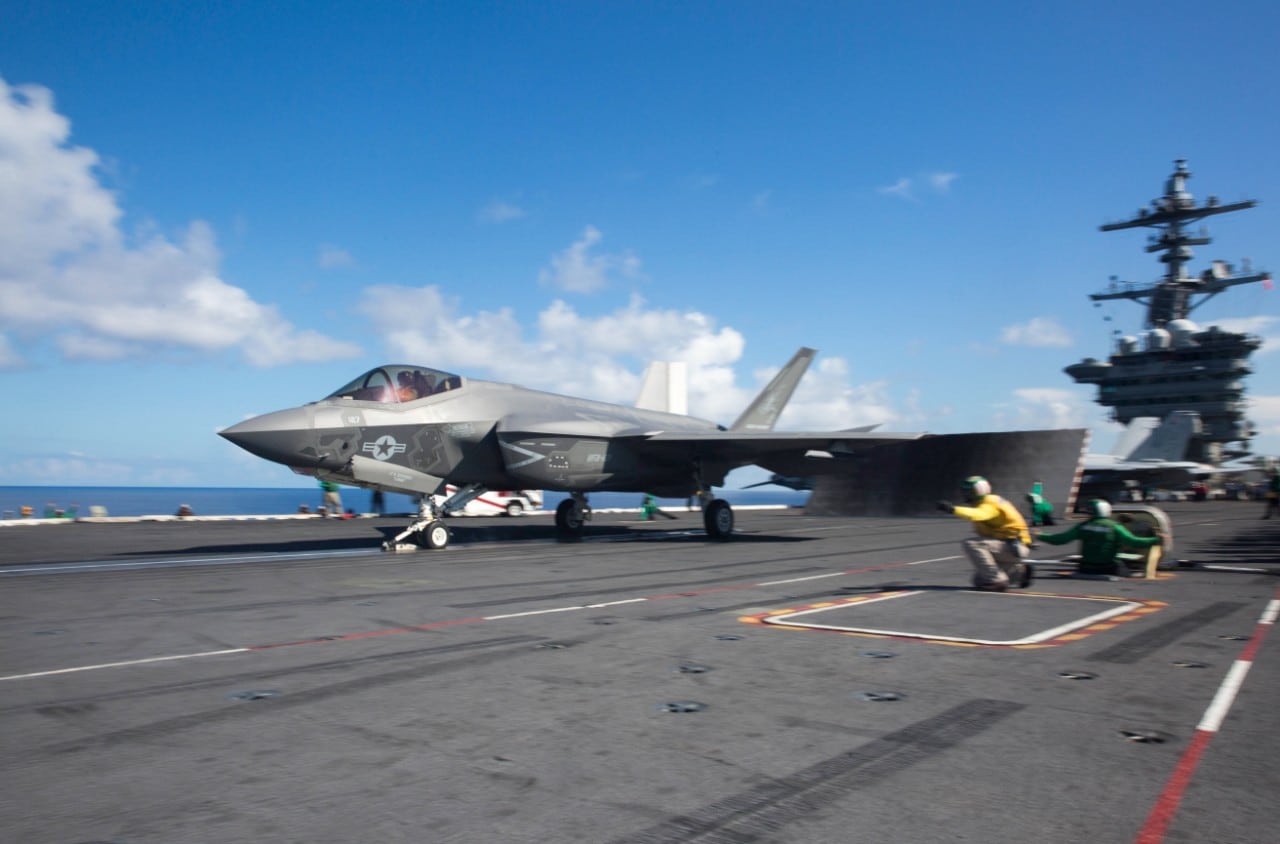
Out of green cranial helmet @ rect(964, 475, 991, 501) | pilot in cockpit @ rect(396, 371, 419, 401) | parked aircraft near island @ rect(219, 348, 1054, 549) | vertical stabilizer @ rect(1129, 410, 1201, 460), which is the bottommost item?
green cranial helmet @ rect(964, 475, 991, 501)

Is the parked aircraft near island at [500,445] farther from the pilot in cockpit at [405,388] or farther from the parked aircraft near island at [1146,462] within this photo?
the parked aircraft near island at [1146,462]

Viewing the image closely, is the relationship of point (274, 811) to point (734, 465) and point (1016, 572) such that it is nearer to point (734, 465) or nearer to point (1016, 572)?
point (1016, 572)

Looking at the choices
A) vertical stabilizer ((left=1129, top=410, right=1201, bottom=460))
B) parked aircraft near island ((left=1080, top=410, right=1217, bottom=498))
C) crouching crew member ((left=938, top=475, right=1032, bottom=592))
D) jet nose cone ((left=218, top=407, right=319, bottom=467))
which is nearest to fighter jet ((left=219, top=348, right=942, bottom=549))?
jet nose cone ((left=218, top=407, right=319, bottom=467))

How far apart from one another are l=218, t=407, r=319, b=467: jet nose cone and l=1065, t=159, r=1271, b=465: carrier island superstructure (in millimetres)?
73760

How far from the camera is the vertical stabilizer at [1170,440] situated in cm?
5759

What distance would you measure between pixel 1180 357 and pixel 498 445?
76305mm

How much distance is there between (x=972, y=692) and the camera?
5.91 m

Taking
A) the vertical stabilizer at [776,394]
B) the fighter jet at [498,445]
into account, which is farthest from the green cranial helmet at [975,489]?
the vertical stabilizer at [776,394]

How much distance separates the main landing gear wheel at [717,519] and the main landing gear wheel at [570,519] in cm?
369

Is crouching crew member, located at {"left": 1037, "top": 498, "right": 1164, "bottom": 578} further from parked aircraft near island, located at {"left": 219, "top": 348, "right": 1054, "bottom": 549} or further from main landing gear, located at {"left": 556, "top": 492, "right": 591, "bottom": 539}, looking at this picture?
main landing gear, located at {"left": 556, "top": 492, "right": 591, "bottom": 539}

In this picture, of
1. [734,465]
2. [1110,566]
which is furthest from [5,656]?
[734,465]

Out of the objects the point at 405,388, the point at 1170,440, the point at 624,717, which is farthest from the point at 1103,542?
the point at 1170,440

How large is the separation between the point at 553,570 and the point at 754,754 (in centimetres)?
1019

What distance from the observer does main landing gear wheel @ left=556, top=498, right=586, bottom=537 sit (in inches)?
941
